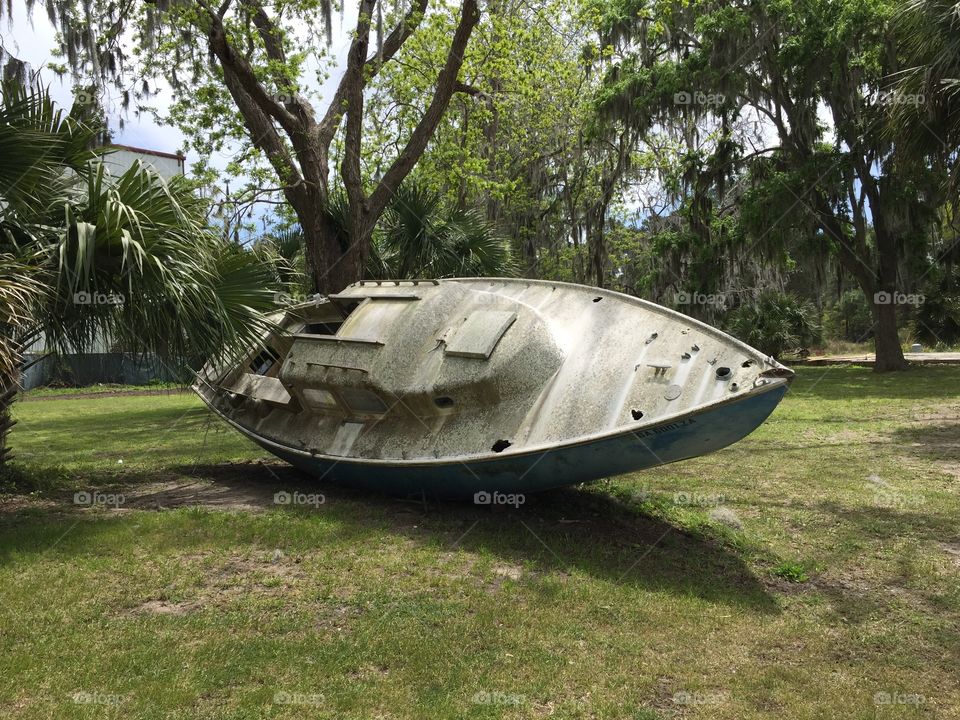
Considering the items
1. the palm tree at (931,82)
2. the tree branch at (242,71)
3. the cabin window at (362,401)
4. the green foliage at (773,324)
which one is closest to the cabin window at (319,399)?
the cabin window at (362,401)

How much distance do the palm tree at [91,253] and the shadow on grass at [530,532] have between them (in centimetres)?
174

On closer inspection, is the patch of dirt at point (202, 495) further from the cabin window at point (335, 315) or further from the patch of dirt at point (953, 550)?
the patch of dirt at point (953, 550)

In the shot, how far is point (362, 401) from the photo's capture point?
8820mm

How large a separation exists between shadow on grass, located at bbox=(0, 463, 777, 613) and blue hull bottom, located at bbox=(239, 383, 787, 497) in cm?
41

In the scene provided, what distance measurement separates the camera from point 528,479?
7516 mm

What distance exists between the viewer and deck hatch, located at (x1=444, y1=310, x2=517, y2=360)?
792cm

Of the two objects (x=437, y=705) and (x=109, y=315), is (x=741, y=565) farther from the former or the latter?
(x=109, y=315)

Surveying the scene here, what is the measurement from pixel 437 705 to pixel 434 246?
12151mm

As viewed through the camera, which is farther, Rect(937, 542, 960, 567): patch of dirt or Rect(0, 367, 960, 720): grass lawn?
Rect(937, 542, 960, 567): patch of dirt

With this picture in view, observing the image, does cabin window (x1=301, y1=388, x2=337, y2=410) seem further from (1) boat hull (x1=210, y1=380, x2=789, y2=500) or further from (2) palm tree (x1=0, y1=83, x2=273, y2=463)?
(2) palm tree (x1=0, y1=83, x2=273, y2=463)

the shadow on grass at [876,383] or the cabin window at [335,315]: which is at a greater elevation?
the cabin window at [335,315]

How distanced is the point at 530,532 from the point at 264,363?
6132 mm

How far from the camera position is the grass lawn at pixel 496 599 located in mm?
4641

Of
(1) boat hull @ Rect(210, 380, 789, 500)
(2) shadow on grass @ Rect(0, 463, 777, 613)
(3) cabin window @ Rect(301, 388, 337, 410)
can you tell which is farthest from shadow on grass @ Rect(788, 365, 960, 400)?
(3) cabin window @ Rect(301, 388, 337, 410)
